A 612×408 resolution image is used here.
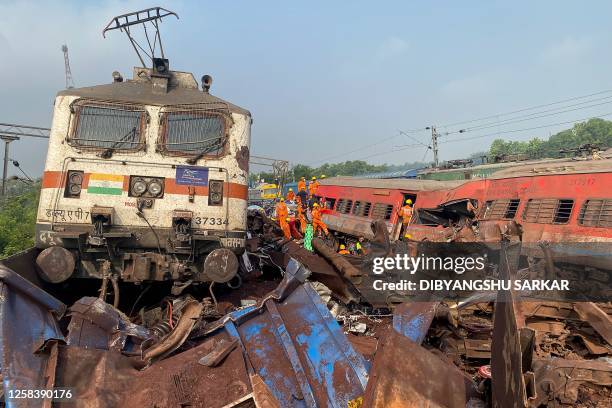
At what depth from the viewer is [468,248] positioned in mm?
6762

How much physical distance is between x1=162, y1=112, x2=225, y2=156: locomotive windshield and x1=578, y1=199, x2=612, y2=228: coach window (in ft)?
20.8

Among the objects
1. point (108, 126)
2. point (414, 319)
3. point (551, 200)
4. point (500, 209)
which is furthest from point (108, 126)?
point (551, 200)

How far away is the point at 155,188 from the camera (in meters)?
6.25

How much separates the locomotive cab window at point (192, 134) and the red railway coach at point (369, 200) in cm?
694

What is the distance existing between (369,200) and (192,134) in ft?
30.2

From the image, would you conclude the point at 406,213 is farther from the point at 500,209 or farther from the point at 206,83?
the point at 206,83

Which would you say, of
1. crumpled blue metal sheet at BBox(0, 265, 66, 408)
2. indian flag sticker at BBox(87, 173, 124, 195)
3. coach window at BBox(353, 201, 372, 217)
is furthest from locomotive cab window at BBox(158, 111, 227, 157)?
coach window at BBox(353, 201, 372, 217)

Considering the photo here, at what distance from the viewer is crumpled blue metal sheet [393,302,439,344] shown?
4.20 metres

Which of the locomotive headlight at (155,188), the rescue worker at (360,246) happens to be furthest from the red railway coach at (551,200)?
the locomotive headlight at (155,188)

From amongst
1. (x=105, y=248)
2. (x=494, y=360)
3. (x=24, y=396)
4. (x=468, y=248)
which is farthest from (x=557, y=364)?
(x=105, y=248)

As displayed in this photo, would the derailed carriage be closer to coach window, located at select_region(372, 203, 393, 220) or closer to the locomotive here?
the locomotive

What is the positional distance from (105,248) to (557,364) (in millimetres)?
5355

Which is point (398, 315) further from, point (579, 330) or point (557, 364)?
point (579, 330)

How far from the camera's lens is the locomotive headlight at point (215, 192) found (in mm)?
6355
